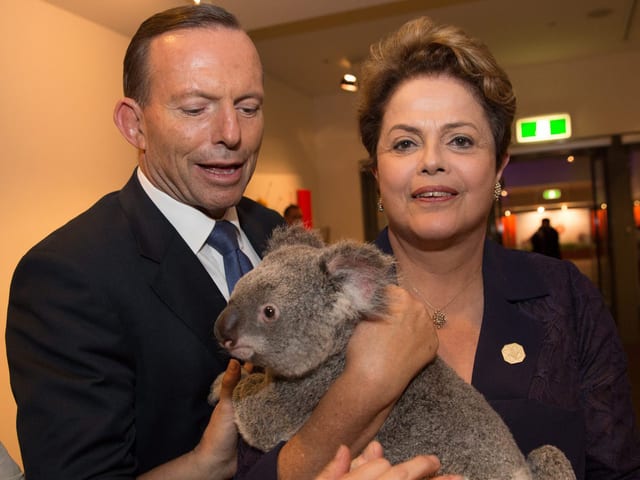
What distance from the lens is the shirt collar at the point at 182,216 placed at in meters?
1.79

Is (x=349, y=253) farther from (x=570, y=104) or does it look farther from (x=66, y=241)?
(x=570, y=104)

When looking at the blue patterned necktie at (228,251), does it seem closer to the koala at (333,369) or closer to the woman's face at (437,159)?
the koala at (333,369)

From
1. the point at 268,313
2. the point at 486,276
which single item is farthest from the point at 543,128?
the point at 268,313

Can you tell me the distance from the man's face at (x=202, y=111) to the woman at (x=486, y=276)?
16.0 inches

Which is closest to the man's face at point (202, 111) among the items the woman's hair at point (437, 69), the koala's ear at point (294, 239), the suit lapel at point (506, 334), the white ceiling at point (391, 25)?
the koala's ear at point (294, 239)

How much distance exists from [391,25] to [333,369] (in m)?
6.56

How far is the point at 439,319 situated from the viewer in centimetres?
180

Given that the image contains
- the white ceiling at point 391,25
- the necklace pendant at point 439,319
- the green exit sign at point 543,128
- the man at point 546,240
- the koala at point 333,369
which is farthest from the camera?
the man at point 546,240

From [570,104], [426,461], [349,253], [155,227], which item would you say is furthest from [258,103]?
[570,104]

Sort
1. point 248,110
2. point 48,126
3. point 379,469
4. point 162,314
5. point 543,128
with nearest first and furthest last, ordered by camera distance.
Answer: point 379,469 → point 162,314 → point 248,110 → point 48,126 → point 543,128

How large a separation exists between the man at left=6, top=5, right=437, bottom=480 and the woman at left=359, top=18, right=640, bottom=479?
0.37m

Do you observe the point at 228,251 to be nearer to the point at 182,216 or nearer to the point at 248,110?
the point at 182,216

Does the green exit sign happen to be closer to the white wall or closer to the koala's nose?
the white wall

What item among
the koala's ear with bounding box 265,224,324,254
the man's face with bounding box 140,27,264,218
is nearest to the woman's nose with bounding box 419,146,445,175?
the koala's ear with bounding box 265,224,324,254
